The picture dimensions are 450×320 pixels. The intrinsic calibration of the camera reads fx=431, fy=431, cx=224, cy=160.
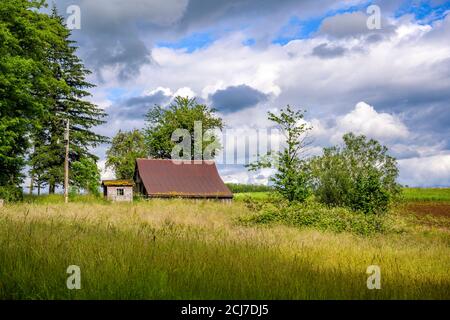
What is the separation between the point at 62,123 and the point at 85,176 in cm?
622

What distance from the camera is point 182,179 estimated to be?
46.4 metres

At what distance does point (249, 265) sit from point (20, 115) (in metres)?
28.0

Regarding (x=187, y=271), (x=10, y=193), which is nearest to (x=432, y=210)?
(x=10, y=193)

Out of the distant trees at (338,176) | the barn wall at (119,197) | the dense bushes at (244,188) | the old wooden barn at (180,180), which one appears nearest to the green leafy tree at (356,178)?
the distant trees at (338,176)

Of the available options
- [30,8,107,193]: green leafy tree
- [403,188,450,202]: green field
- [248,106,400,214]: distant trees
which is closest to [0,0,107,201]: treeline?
[30,8,107,193]: green leafy tree

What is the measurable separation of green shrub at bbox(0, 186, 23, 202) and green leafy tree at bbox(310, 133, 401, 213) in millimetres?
20066

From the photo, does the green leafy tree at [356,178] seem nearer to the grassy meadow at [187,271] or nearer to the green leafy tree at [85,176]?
the grassy meadow at [187,271]

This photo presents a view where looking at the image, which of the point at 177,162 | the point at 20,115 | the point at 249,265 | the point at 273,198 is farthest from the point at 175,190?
the point at 249,265

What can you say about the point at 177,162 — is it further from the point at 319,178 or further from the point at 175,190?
the point at 319,178

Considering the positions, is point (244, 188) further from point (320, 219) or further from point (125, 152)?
point (320, 219)

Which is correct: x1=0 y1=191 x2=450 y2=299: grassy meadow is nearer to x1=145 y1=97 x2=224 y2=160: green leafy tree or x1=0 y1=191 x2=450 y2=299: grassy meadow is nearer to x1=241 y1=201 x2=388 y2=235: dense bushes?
x1=241 y1=201 x2=388 y2=235: dense bushes

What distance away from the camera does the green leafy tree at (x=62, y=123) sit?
41938 millimetres

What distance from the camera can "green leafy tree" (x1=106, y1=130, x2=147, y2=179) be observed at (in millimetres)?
63188
